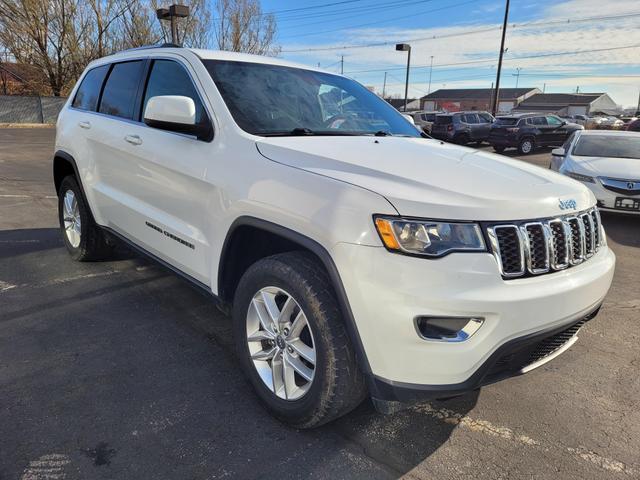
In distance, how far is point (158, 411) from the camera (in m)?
2.70

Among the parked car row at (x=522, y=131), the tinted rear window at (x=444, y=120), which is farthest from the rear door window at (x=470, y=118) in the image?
the tinted rear window at (x=444, y=120)

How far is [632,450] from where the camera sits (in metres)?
2.52

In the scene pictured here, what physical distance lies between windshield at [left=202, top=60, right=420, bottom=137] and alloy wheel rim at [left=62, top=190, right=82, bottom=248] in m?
2.56

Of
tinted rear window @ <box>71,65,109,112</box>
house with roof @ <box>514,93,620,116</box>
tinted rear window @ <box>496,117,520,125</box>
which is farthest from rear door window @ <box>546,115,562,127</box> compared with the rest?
house with roof @ <box>514,93,620,116</box>

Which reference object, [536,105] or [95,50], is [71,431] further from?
[536,105]

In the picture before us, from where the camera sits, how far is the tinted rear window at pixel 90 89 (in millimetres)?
4565

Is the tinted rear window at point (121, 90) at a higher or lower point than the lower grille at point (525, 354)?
higher

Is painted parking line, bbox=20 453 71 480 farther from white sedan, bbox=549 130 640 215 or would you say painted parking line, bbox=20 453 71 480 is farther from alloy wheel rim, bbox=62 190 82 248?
white sedan, bbox=549 130 640 215

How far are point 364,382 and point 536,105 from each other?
348 feet

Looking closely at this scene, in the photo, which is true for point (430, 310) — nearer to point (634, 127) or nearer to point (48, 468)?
point (48, 468)

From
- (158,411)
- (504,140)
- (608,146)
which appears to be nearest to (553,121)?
(504,140)

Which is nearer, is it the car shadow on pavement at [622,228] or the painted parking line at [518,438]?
the painted parking line at [518,438]

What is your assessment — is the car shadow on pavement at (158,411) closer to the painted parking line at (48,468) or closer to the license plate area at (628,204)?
the painted parking line at (48,468)

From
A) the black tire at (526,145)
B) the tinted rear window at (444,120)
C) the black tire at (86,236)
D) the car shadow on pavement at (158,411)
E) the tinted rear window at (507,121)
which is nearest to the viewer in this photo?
the car shadow on pavement at (158,411)
